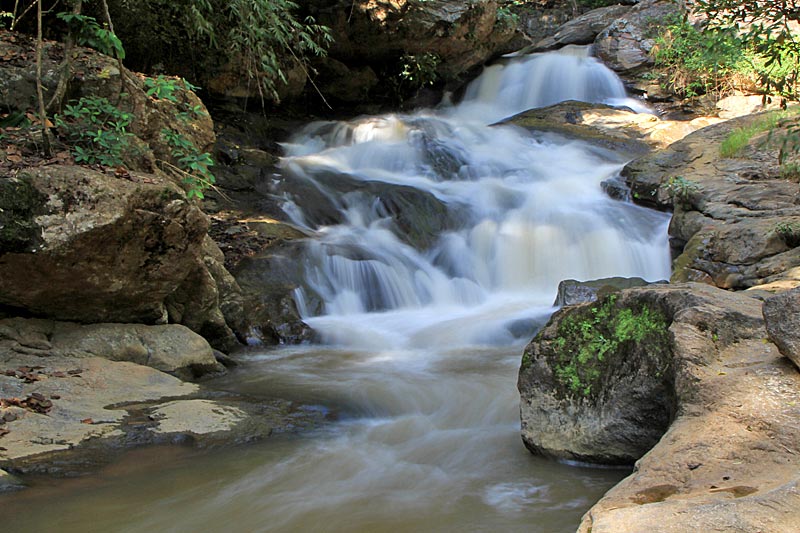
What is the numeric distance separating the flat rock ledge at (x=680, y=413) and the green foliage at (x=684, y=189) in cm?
510

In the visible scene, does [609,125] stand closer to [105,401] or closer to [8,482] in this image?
[105,401]

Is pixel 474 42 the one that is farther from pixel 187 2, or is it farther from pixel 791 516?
pixel 791 516

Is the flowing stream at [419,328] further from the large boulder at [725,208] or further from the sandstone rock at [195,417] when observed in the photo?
the large boulder at [725,208]

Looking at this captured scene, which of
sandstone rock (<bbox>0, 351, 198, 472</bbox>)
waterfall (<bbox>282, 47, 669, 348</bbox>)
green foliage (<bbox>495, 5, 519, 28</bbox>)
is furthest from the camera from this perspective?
green foliage (<bbox>495, 5, 519, 28</bbox>)

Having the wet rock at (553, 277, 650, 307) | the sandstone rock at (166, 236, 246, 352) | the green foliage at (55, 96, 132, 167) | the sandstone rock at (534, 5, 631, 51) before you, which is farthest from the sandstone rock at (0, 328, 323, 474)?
the sandstone rock at (534, 5, 631, 51)

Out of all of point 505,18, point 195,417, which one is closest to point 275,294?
point 195,417

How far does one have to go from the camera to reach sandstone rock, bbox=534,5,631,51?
736 inches

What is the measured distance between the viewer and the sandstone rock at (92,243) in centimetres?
490

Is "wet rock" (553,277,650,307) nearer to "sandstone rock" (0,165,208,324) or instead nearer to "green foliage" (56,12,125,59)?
"sandstone rock" (0,165,208,324)

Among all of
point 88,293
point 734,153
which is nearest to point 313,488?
point 88,293

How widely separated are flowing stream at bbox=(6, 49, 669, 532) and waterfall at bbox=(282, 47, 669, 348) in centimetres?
3

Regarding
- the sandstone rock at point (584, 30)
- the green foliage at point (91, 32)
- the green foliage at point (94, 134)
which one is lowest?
the green foliage at point (94, 134)

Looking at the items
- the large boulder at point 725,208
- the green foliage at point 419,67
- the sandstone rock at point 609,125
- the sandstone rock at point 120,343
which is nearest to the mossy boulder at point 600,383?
the large boulder at point 725,208

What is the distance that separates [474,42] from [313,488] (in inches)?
575
